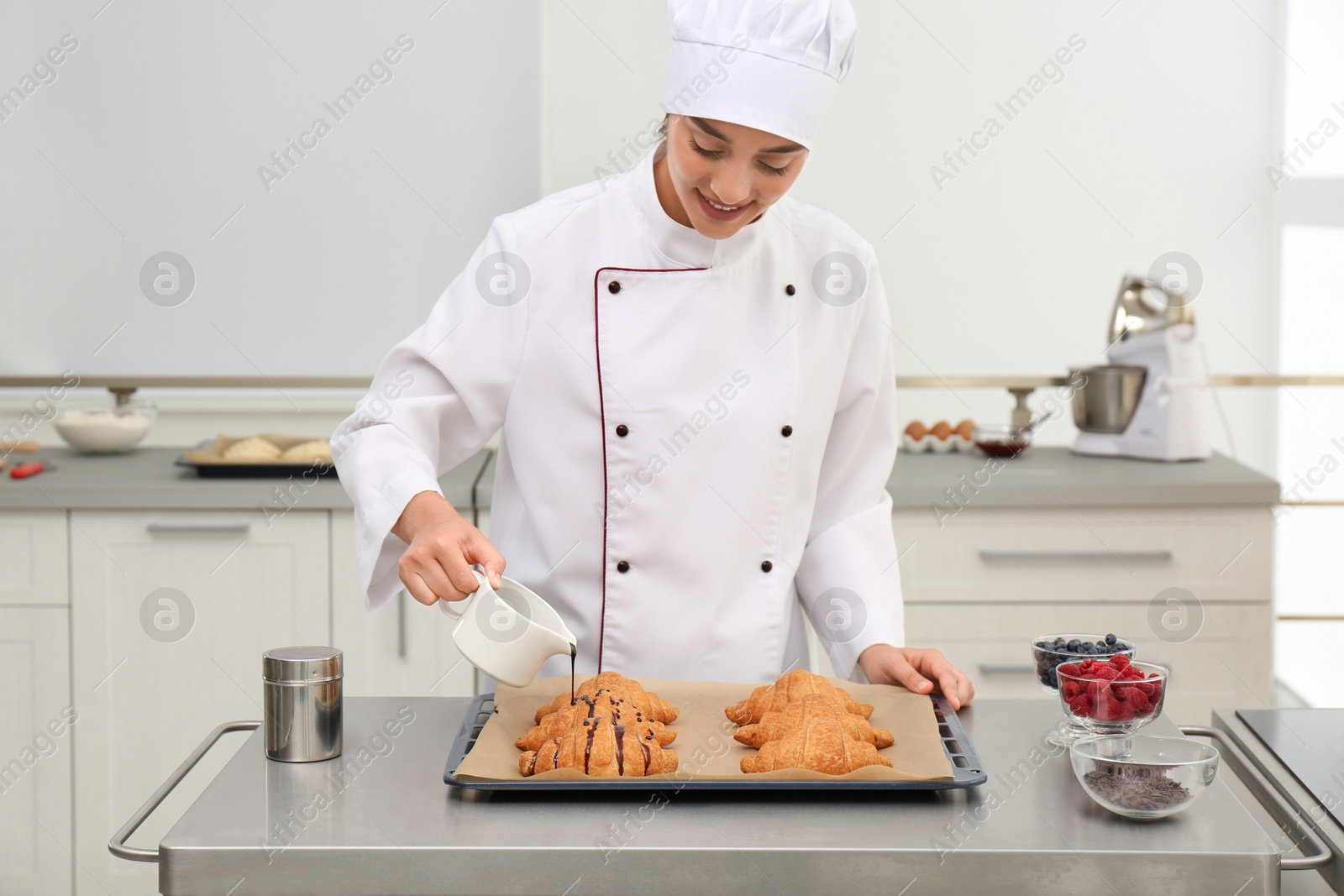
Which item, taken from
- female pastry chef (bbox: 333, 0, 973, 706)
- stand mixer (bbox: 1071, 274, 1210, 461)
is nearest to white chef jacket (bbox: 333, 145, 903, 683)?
female pastry chef (bbox: 333, 0, 973, 706)

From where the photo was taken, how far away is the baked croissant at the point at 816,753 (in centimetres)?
98

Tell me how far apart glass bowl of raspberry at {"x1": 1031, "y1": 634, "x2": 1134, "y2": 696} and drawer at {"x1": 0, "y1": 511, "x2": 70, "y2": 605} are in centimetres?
190

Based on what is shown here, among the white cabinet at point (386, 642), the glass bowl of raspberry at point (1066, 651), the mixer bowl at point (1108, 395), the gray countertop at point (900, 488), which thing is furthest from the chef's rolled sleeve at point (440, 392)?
the mixer bowl at point (1108, 395)

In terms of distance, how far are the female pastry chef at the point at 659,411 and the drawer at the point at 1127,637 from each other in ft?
3.20

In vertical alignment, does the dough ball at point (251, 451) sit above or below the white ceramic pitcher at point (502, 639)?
above

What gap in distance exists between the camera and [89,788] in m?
2.34

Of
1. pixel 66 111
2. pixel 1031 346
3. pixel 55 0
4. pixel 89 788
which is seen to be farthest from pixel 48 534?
pixel 1031 346

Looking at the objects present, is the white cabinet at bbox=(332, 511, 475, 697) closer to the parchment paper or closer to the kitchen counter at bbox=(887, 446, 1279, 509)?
the kitchen counter at bbox=(887, 446, 1279, 509)

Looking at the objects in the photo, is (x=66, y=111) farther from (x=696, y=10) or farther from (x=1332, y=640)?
(x=1332, y=640)

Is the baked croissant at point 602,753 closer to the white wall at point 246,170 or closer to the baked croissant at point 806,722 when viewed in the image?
the baked croissant at point 806,722

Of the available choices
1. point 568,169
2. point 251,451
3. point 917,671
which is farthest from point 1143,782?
point 568,169

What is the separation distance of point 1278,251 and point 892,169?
1077 mm

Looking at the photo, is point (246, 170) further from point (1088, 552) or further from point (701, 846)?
point (701, 846)

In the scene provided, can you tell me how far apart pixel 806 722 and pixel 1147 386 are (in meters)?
1.90
